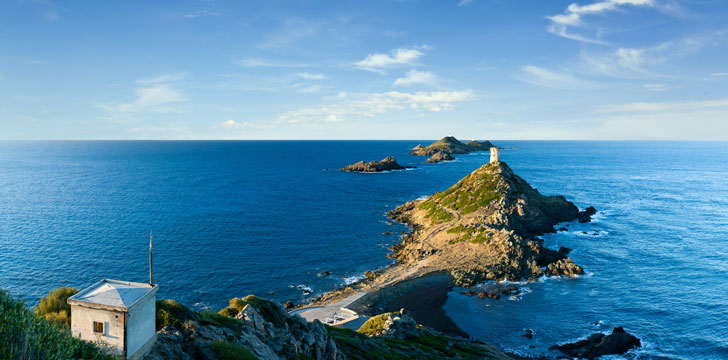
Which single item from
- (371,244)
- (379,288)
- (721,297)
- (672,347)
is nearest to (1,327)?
(379,288)

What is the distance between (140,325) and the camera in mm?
20953

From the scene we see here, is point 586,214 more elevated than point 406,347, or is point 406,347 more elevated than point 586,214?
point 586,214

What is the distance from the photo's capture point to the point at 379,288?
6519cm

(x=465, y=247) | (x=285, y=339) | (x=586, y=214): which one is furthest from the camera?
(x=586, y=214)

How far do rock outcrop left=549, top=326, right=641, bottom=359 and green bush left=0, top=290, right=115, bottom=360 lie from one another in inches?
2081

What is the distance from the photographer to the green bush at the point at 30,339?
16438mm

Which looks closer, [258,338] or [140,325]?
[140,325]

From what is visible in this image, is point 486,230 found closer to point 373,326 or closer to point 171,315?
point 373,326

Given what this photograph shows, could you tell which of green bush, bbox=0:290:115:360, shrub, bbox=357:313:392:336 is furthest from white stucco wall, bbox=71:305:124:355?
shrub, bbox=357:313:392:336

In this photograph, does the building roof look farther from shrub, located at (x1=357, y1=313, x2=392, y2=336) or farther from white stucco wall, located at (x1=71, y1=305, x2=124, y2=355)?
shrub, located at (x1=357, y1=313, x2=392, y2=336)

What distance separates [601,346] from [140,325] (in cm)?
5443

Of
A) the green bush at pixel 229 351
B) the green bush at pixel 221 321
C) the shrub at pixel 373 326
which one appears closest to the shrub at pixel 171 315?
the green bush at pixel 221 321

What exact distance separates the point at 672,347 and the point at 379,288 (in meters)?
42.4

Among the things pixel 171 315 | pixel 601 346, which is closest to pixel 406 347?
pixel 601 346
